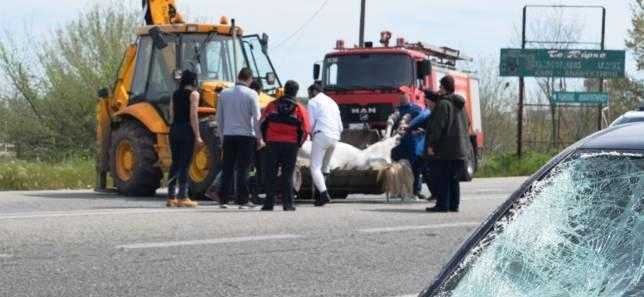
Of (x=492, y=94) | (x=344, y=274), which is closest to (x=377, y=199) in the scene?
(x=344, y=274)

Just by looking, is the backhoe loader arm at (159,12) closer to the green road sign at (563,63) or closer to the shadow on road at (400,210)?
the shadow on road at (400,210)

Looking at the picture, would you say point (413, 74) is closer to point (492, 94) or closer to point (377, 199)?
point (377, 199)

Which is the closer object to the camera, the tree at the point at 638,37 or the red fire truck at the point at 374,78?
the red fire truck at the point at 374,78

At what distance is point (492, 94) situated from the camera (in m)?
57.4

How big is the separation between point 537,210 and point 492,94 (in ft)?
177

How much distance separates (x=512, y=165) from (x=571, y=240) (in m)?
34.3

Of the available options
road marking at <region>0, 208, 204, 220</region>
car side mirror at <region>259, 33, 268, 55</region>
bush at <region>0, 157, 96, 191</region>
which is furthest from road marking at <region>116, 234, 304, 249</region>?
bush at <region>0, 157, 96, 191</region>

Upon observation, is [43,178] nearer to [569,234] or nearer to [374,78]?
[374,78]

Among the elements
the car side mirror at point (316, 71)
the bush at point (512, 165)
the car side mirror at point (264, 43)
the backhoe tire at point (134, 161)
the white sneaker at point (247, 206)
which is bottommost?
the bush at point (512, 165)

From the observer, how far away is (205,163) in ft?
54.3

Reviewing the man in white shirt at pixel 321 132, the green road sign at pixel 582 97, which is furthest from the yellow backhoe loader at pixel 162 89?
the green road sign at pixel 582 97

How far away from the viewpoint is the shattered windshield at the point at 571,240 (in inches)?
147

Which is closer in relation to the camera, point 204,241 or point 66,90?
point 204,241

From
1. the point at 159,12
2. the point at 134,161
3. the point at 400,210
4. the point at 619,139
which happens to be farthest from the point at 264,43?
the point at 619,139
